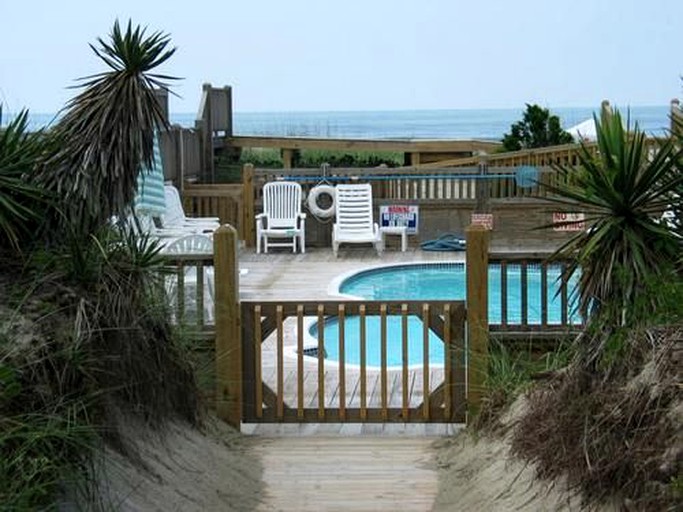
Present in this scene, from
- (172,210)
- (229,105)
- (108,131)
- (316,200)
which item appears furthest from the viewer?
(229,105)

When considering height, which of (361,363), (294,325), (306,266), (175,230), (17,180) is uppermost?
(17,180)

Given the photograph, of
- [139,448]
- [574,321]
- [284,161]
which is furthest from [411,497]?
[284,161]

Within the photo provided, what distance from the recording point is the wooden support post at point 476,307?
6898 mm

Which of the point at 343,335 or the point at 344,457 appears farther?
the point at 343,335

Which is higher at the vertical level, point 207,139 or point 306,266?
point 207,139

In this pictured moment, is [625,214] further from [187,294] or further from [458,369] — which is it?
[187,294]

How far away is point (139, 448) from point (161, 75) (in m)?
2.00

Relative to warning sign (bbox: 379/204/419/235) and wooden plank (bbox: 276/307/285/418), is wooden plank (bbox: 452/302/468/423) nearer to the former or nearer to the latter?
wooden plank (bbox: 276/307/285/418)

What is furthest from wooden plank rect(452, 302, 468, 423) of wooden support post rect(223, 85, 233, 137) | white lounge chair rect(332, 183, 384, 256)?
wooden support post rect(223, 85, 233, 137)

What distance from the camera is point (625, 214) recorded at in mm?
5418

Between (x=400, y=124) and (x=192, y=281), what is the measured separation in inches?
3389

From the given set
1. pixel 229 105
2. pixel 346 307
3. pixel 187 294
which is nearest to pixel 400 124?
pixel 229 105

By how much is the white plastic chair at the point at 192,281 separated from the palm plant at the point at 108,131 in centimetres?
66

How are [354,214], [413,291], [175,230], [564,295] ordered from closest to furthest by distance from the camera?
[564,295] → [175,230] → [413,291] → [354,214]
